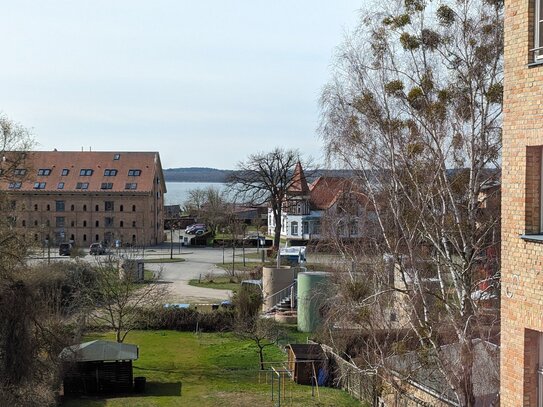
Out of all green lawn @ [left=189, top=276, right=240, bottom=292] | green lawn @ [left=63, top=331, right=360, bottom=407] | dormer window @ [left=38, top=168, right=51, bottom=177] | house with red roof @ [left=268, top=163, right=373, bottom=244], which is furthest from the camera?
dormer window @ [left=38, top=168, right=51, bottom=177]

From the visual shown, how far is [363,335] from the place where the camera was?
28203mm

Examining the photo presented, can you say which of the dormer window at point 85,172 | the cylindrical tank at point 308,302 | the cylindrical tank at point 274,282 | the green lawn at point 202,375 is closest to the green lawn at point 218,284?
the cylindrical tank at point 274,282

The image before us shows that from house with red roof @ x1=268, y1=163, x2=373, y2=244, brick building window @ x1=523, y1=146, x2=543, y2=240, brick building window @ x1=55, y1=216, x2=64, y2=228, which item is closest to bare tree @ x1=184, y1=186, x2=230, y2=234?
house with red roof @ x1=268, y1=163, x2=373, y2=244

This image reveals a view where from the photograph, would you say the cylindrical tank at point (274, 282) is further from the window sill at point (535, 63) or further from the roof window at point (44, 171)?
the roof window at point (44, 171)

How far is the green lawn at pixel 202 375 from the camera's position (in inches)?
1035

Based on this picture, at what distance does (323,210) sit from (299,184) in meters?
38.0

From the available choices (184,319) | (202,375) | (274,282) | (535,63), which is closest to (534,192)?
(535,63)

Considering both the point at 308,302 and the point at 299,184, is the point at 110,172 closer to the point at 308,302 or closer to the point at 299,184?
the point at 299,184

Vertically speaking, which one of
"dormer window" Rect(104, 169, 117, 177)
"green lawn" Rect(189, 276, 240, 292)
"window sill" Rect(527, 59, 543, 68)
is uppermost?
"dormer window" Rect(104, 169, 117, 177)

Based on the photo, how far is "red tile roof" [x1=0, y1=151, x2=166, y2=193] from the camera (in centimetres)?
8038

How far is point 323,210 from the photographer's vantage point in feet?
128

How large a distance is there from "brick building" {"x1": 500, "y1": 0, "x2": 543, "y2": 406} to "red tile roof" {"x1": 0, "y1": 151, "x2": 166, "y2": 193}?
71310 millimetres

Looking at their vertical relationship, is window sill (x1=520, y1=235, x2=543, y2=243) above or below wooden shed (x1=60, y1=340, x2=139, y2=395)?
above

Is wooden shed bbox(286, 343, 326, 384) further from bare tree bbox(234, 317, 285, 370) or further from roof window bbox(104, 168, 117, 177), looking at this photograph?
roof window bbox(104, 168, 117, 177)
